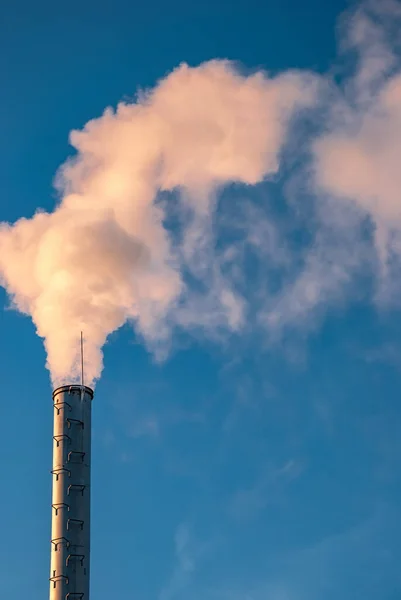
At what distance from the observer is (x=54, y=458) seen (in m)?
66.7

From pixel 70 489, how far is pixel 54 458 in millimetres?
2790

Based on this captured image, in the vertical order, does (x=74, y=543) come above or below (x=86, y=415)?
below

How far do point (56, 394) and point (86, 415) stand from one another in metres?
2.77

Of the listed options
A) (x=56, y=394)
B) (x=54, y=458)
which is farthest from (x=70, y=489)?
(x=56, y=394)

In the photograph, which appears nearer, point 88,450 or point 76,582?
point 76,582

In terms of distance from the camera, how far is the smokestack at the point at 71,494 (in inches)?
2463

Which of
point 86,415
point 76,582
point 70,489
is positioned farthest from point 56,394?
point 76,582

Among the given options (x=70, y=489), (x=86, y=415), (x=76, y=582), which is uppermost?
(x=86, y=415)

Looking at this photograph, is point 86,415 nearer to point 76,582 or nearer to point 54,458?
point 54,458

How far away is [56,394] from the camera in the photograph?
68938mm

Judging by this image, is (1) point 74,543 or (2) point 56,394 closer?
(1) point 74,543

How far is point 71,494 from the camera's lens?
6506cm

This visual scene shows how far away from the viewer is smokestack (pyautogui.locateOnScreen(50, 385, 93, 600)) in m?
62.6

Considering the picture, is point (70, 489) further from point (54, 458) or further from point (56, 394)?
point (56, 394)
